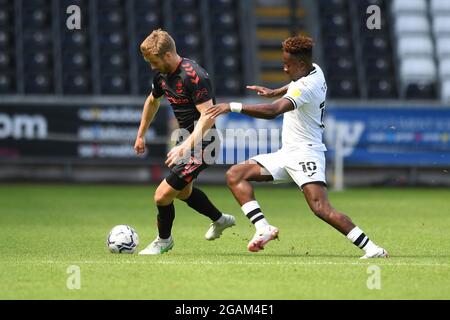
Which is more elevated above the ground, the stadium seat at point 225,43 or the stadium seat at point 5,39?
the stadium seat at point 5,39

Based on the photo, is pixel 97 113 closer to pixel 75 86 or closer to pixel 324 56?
pixel 75 86

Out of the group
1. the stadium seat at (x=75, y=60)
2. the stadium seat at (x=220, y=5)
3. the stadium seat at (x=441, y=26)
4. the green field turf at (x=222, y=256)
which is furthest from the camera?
the stadium seat at (x=441, y=26)

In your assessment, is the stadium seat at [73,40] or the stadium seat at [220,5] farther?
the stadium seat at [220,5]

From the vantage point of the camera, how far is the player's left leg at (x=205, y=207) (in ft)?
35.0

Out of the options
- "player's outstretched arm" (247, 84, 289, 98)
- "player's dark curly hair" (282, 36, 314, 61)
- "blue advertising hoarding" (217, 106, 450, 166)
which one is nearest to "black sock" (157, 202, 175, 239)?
"player's outstretched arm" (247, 84, 289, 98)

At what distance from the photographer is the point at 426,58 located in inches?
1003

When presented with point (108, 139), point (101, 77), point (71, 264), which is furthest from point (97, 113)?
point (71, 264)

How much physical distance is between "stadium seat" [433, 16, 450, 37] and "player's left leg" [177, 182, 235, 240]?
633 inches

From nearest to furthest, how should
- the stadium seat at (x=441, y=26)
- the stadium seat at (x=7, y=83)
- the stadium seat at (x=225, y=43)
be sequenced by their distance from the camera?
the stadium seat at (x=7, y=83)
the stadium seat at (x=225, y=43)
the stadium seat at (x=441, y=26)

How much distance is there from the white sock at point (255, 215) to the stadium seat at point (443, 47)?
1641 centimetres

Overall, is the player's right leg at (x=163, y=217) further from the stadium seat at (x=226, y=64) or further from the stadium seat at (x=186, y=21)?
the stadium seat at (x=186, y=21)

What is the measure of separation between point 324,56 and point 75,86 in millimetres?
5552

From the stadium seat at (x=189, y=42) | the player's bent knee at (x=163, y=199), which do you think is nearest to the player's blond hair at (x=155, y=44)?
the player's bent knee at (x=163, y=199)

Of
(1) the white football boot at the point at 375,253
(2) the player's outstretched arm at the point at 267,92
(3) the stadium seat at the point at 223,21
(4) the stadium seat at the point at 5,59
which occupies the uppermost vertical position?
(2) the player's outstretched arm at the point at 267,92
